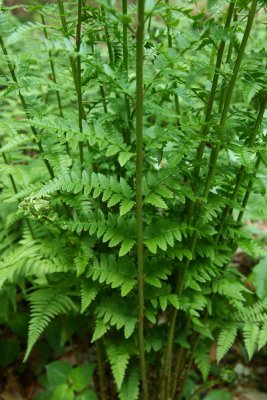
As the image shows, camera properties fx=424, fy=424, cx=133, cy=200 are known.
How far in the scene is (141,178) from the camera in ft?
3.75

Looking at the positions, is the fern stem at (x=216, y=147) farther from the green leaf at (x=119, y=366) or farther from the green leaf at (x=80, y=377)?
the green leaf at (x=80, y=377)

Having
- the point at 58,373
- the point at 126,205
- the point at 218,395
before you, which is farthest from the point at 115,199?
the point at 218,395

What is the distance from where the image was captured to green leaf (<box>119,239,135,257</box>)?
4.22ft

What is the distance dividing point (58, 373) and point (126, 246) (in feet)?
2.74

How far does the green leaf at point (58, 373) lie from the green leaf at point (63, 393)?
2.8 inches

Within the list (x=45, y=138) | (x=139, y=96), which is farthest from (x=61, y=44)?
(x=45, y=138)

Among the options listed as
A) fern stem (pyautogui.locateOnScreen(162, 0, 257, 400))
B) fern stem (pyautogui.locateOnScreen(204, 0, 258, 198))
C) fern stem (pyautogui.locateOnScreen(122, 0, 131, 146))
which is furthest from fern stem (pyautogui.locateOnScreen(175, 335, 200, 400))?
fern stem (pyautogui.locateOnScreen(122, 0, 131, 146))

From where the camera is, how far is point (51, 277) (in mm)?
1749

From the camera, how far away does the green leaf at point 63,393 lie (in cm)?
168

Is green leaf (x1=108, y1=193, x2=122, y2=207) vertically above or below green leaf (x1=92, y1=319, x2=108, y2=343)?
above

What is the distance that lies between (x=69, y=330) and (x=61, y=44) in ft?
A: 4.39

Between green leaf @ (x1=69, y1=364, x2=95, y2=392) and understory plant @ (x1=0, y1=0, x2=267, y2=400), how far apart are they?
11 cm

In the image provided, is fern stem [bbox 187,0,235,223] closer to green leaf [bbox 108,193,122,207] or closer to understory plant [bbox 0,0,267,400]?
understory plant [bbox 0,0,267,400]

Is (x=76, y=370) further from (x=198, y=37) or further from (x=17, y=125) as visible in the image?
(x=198, y=37)
